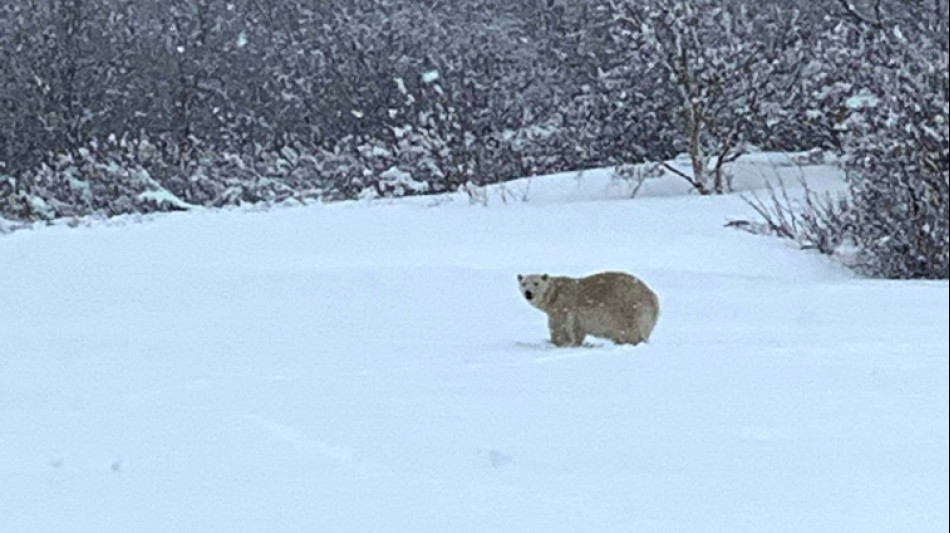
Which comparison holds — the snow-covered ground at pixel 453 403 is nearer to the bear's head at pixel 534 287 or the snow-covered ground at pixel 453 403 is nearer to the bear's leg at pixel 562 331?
the bear's leg at pixel 562 331

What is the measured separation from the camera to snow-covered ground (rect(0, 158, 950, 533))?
10.7ft

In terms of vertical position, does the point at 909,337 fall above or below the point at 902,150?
below

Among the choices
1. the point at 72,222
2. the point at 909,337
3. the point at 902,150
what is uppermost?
the point at 902,150

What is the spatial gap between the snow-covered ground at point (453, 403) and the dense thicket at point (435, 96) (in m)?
1.22

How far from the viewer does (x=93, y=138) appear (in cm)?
2006

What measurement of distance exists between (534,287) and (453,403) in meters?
1.62

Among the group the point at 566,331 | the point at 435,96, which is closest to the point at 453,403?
the point at 566,331

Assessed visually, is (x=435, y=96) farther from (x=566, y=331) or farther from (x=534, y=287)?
(x=566, y=331)

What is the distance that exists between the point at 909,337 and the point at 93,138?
A: 1609cm

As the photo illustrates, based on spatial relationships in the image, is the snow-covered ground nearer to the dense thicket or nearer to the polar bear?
the polar bear

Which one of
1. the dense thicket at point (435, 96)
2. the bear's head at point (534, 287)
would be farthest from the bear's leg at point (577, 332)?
the dense thicket at point (435, 96)

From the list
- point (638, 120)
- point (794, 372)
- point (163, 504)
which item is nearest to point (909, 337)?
point (794, 372)

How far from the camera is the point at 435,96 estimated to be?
67.1ft

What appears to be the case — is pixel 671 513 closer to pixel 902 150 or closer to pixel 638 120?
pixel 902 150
